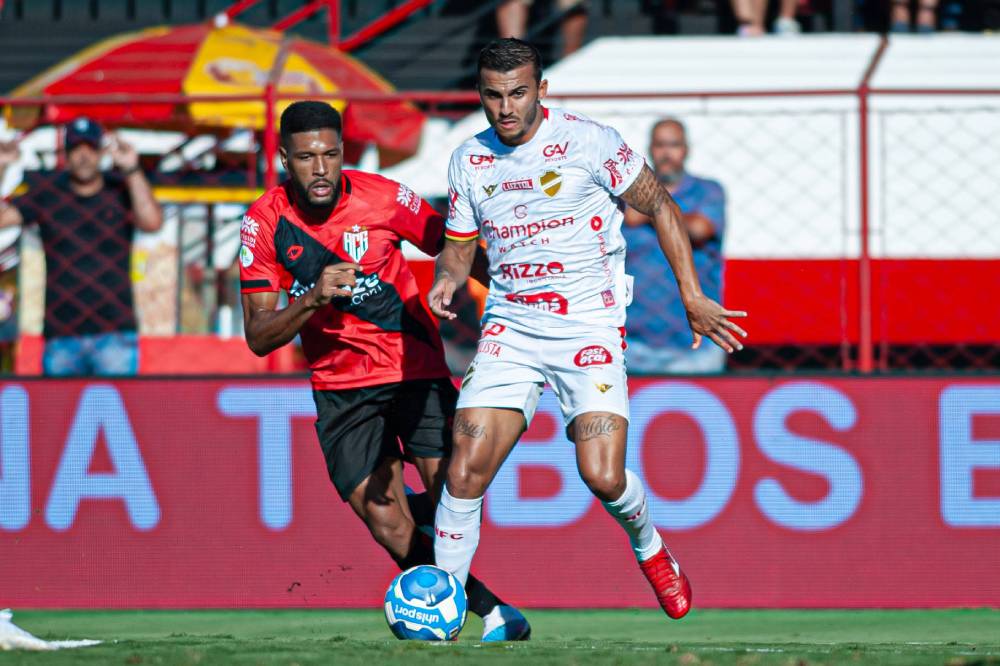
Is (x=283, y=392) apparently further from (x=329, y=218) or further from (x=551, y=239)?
(x=551, y=239)

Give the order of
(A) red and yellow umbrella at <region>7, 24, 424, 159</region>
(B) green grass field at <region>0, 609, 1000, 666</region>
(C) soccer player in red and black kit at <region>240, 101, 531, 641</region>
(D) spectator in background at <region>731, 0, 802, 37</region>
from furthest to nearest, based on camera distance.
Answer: (D) spectator in background at <region>731, 0, 802, 37</region>
(A) red and yellow umbrella at <region>7, 24, 424, 159</region>
(C) soccer player in red and black kit at <region>240, 101, 531, 641</region>
(B) green grass field at <region>0, 609, 1000, 666</region>

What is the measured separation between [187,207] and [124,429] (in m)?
2.13

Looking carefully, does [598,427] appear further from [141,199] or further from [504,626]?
[141,199]

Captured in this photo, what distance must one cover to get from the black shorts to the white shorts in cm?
37

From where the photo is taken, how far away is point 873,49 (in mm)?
12391

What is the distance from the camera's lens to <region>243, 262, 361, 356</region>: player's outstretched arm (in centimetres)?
534

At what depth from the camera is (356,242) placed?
609cm

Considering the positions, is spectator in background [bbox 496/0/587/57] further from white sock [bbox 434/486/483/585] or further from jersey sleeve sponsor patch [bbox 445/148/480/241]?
white sock [bbox 434/486/483/585]

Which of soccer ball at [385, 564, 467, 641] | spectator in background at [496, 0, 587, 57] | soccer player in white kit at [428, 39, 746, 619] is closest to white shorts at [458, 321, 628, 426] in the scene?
soccer player in white kit at [428, 39, 746, 619]

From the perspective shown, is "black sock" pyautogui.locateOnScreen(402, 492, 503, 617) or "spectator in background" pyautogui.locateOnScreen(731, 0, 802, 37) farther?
"spectator in background" pyautogui.locateOnScreen(731, 0, 802, 37)

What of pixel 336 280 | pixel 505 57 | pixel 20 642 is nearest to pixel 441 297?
pixel 336 280

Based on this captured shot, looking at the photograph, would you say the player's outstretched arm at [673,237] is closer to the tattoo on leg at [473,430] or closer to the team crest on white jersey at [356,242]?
the tattoo on leg at [473,430]

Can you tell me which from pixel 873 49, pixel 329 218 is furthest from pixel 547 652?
pixel 873 49

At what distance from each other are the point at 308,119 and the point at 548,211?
3.29 feet
